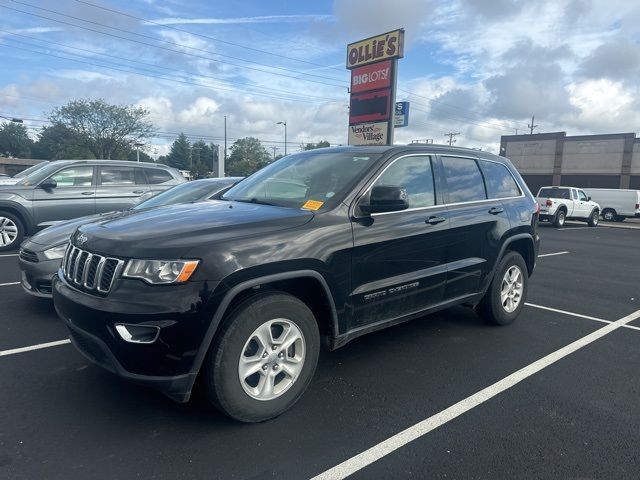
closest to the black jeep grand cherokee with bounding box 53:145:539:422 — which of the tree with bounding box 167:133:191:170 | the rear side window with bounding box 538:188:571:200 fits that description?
the rear side window with bounding box 538:188:571:200

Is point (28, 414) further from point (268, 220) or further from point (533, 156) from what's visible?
point (533, 156)

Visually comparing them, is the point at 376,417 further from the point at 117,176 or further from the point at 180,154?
the point at 180,154

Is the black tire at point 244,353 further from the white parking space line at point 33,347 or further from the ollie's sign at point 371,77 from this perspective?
the ollie's sign at point 371,77

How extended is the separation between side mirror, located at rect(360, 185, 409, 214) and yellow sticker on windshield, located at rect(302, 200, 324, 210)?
32 cm

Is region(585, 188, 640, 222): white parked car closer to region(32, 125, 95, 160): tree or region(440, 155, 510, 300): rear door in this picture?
region(440, 155, 510, 300): rear door

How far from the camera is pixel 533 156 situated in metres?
49.7

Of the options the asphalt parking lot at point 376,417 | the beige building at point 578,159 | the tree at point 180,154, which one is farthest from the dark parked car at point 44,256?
the tree at point 180,154

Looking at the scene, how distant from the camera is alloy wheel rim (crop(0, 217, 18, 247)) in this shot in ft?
29.0

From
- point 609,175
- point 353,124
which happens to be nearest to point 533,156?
point 609,175

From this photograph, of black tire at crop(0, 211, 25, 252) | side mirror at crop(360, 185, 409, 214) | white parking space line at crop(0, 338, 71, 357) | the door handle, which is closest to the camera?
side mirror at crop(360, 185, 409, 214)

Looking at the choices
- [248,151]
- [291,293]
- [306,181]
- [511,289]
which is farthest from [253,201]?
[248,151]

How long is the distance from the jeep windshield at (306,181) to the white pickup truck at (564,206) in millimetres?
18911

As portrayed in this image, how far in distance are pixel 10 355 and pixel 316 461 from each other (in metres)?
2.97

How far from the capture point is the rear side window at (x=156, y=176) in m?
10.0
